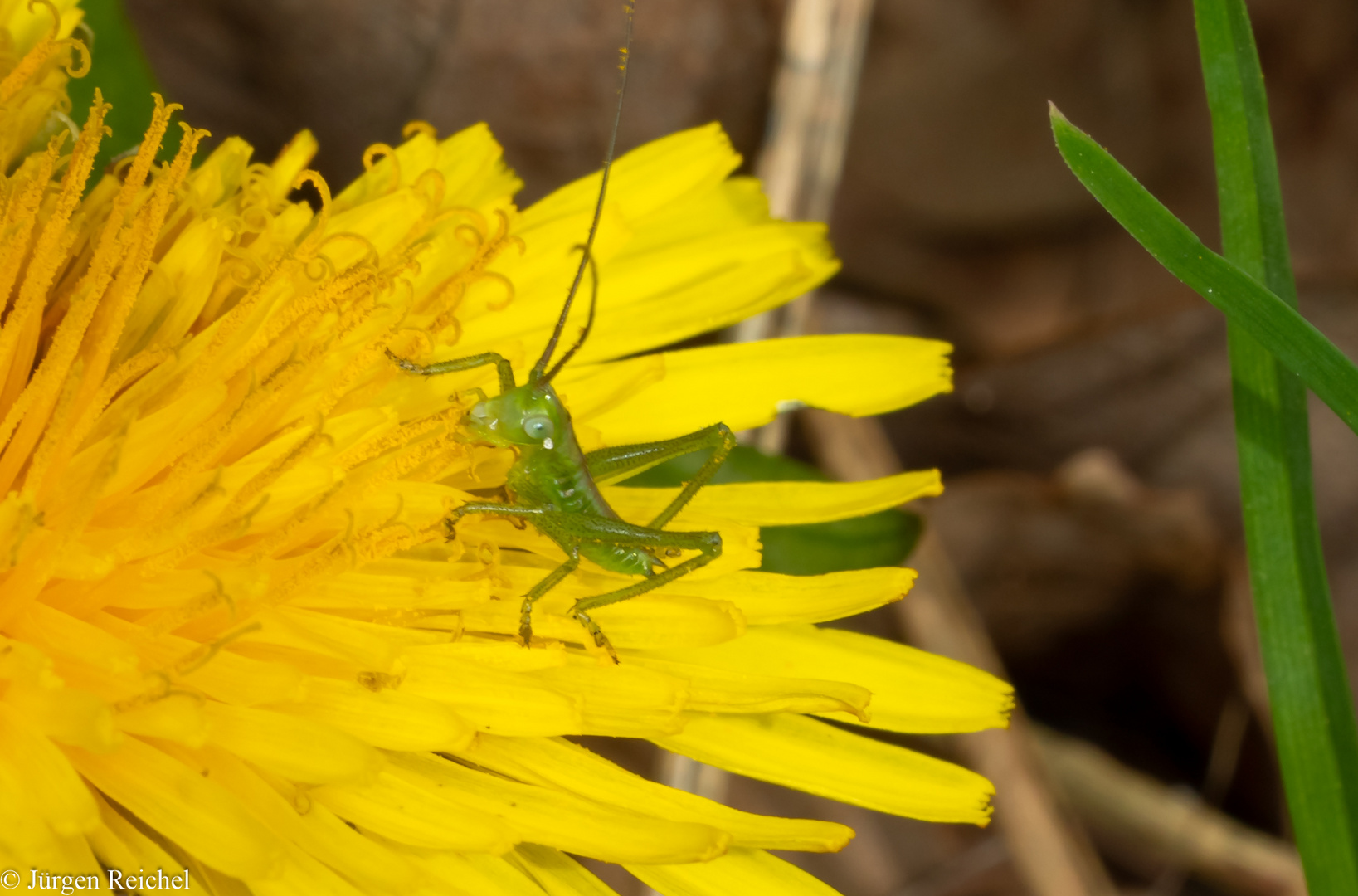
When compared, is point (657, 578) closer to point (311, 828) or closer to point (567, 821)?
point (567, 821)

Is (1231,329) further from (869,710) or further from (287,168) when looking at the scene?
(287,168)

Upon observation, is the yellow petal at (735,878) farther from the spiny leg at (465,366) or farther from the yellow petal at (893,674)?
the spiny leg at (465,366)

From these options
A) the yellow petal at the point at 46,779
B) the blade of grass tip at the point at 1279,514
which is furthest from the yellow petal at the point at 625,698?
the blade of grass tip at the point at 1279,514

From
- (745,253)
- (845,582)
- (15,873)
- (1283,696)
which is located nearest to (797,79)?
(745,253)

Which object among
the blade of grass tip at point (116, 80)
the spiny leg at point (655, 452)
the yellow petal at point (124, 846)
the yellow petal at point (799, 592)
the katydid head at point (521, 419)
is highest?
the blade of grass tip at point (116, 80)

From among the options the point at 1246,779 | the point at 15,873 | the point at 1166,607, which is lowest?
the point at 15,873

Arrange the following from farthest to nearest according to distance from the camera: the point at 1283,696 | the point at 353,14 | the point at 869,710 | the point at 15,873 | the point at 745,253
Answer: the point at 353,14
the point at 745,253
the point at 869,710
the point at 1283,696
the point at 15,873

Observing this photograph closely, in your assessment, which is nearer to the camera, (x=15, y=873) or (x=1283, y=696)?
(x=15, y=873)

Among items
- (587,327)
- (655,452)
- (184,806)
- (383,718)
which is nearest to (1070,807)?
(655,452)
